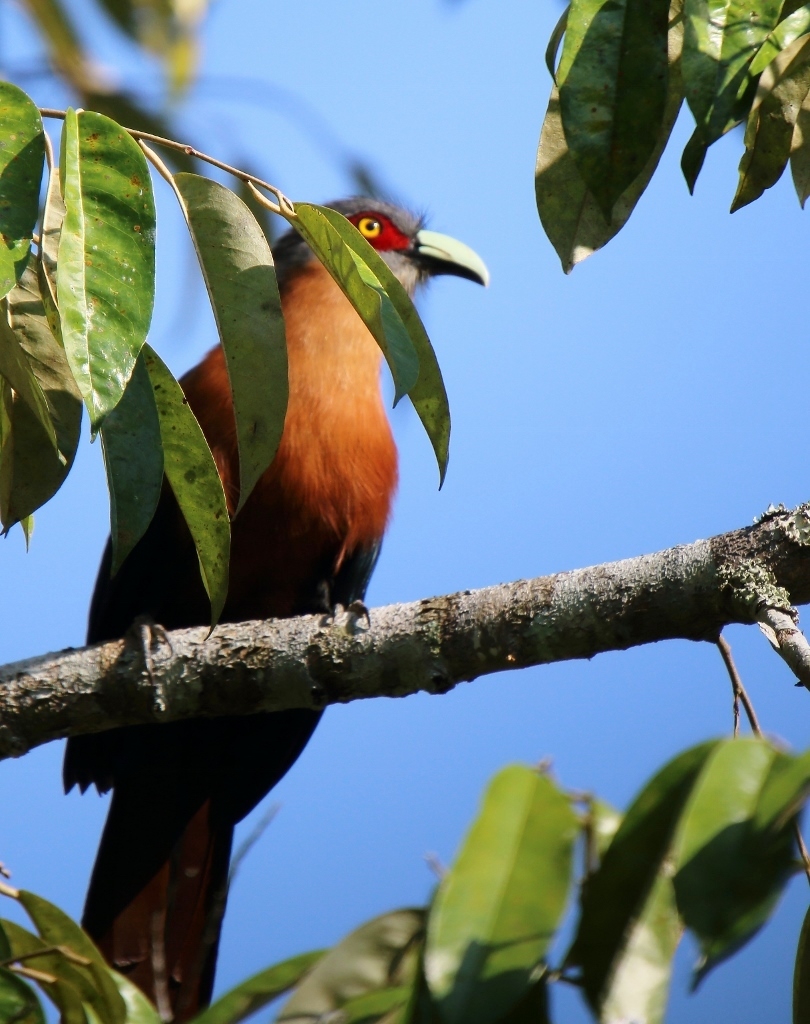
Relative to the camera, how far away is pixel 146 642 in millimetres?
2289

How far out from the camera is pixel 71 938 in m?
1.62

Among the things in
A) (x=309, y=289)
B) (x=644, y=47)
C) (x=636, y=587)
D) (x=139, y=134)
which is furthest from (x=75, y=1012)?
(x=309, y=289)

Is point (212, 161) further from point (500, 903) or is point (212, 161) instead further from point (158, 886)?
point (158, 886)

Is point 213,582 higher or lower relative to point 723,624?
higher

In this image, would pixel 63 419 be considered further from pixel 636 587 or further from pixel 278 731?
pixel 278 731

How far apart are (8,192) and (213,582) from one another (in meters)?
0.58

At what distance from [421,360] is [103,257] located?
49 cm

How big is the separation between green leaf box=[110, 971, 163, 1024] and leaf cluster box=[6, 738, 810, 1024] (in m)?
0.51

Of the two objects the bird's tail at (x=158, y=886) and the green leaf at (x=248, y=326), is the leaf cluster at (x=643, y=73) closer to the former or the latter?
the green leaf at (x=248, y=326)

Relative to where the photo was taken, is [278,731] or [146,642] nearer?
[146,642]

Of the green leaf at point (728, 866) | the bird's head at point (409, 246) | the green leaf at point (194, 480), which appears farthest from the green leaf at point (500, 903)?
the bird's head at point (409, 246)

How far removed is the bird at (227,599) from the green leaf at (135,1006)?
1592mm

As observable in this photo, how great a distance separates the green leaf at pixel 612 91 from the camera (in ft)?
4.73

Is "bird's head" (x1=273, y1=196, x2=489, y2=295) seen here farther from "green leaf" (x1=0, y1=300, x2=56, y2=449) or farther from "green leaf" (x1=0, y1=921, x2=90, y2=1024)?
"green leaf" (x1=0, y1=921, x2=90, y2=1024)
